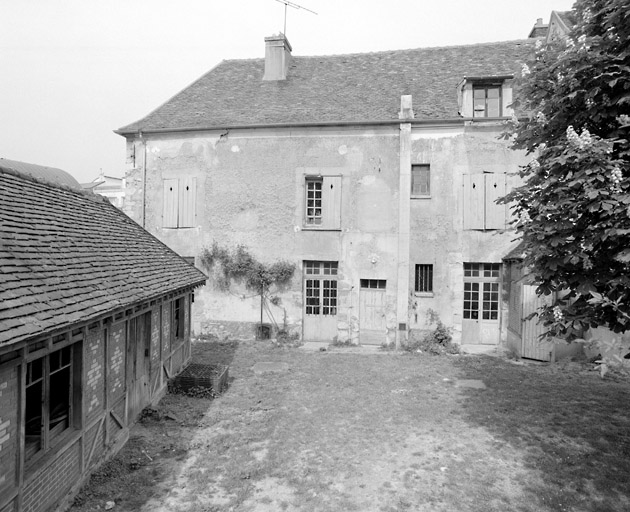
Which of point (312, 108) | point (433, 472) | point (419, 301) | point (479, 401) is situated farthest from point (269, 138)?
point (433, 472)

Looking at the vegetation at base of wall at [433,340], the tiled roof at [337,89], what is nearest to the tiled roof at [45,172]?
the tiled roof at [337,89]

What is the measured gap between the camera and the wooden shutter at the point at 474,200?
547 inches

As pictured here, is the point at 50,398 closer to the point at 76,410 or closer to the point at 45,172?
the point at 76,410

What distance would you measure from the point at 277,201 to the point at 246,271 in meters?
2.63

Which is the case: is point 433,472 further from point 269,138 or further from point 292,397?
point 269,138

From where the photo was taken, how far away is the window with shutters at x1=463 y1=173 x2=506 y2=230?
13.8 m

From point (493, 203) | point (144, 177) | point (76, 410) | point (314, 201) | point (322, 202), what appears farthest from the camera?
point (144, 177)

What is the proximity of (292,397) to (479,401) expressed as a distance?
394 cm

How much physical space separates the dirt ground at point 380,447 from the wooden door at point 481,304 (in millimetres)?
3215

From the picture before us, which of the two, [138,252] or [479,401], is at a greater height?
[138,252]

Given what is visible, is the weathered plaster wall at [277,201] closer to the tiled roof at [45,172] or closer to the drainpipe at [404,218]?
the drainpipe at [404,218]

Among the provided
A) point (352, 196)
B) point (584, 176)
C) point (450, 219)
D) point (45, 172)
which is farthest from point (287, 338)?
point (584, 176)

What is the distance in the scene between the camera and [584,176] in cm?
439

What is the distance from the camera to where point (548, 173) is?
17.1 ft
